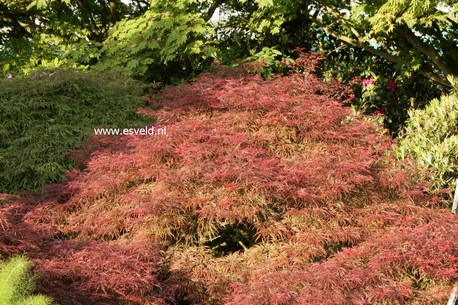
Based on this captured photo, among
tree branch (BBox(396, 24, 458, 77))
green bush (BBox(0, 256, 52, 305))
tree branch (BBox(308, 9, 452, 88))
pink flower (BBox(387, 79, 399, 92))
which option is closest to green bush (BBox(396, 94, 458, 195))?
tree branch (BBox(396, 24, 458, 77))

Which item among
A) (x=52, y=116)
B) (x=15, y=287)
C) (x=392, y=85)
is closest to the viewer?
(x=15, y=287)

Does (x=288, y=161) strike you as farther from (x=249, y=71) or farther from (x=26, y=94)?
(x=26, y=94)

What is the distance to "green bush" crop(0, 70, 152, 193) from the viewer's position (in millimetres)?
5117

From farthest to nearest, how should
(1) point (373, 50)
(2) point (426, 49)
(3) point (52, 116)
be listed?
(1) point (373, 50), (2) point (426, 49), (3) point (52, 116)

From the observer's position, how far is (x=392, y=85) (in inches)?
322

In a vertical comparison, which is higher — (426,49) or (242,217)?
(426,49)

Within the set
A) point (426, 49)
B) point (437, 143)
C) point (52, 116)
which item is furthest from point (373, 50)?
point (52, 116)

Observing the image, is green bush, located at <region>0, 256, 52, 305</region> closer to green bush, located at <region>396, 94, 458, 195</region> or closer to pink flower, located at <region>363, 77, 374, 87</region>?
green bush, located at <region>396, 94, 458, 195</region>

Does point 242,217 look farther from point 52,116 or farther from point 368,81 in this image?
point 368,81

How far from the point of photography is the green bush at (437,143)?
5.11 meters

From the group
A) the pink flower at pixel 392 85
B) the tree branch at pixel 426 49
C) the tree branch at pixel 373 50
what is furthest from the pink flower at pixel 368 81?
the tree branch at pixel 426 49

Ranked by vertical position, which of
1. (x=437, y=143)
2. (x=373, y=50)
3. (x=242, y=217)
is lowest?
(x=242, y=217)

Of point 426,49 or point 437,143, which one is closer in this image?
point 437,143

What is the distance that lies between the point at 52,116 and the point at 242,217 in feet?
9.24
